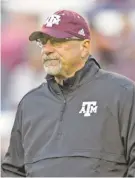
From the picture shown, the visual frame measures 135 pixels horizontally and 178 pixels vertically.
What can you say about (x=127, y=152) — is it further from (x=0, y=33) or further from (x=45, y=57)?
(x=0, y=33)

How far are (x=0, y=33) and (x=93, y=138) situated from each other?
3407mm

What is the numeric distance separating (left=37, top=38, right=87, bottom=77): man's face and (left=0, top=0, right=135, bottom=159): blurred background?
2632 mm

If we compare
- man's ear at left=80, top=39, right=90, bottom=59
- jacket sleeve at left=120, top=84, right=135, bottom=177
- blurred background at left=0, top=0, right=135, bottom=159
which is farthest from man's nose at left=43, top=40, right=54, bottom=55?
blurred background at left=0, top=0, right=135, bottom=159

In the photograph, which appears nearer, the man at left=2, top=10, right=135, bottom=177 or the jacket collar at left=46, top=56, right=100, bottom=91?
the man at left=2, top=10, right=135, bottom=177

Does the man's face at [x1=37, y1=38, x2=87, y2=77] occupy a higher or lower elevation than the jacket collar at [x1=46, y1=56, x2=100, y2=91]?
higher

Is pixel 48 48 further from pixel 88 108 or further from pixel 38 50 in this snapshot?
pixel 38 50

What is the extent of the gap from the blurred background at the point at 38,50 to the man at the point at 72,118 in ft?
8.46

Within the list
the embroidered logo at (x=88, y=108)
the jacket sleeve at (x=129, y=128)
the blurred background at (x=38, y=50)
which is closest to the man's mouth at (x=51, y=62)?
the embroidered logo at (x=88, y=108)

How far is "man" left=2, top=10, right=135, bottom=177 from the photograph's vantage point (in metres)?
3.11

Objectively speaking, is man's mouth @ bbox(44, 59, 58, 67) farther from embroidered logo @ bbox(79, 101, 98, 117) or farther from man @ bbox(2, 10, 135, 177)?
embroidered logo @ bbox(79, 101, 98, 117)

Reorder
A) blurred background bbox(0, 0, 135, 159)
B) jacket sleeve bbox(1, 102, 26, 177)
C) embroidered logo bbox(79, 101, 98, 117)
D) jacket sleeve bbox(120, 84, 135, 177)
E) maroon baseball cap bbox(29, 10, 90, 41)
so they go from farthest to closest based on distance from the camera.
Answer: blurred background bbox(0, 0, 135, 159) → jacket sleeve bbox(1, 102, 26, 177) → maroon baseball cap bbox(29, 10, 90, 41) → embroidered logo bbox(79, 101, 98, 117) → jacket sleeve bbox(120, 84, 135, 177)

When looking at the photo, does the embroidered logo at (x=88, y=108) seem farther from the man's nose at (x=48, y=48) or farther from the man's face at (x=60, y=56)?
the man's nose at (x=48, y=48)

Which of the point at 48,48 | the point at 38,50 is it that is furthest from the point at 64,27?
the point at 38,50

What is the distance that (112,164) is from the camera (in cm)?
310
